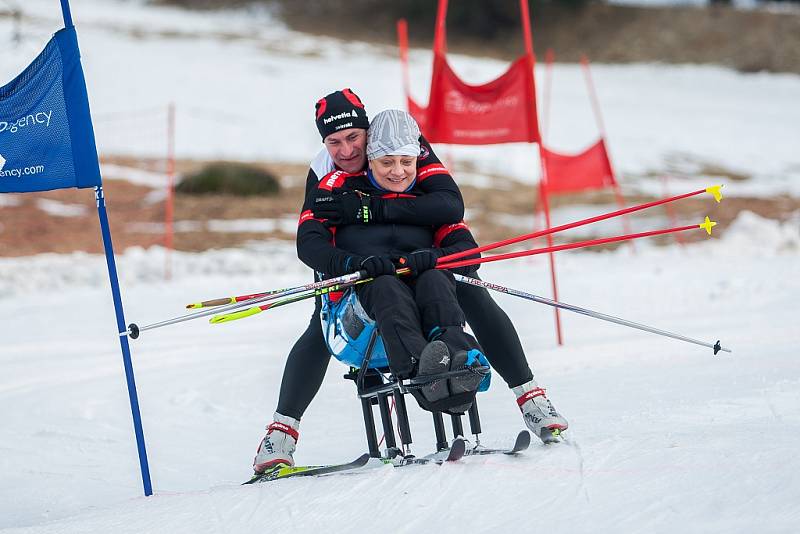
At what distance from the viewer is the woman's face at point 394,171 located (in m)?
4.07

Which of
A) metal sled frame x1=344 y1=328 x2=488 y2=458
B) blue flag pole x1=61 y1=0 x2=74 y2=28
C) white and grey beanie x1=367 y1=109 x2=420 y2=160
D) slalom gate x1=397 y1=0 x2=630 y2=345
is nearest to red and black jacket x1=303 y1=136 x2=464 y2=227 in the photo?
white and grey beanie x1=367 y1=109 x2=420 y2=160

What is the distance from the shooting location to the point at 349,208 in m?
3.97

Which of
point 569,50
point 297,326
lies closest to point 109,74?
point 569,50

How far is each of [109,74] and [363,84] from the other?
6813 mm

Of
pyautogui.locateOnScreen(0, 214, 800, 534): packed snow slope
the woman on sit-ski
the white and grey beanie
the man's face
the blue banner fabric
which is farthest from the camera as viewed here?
the man's face

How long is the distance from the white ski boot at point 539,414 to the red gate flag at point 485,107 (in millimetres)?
3702

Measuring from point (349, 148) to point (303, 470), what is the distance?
1307 millimetres

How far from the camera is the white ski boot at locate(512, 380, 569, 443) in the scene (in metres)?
3.94

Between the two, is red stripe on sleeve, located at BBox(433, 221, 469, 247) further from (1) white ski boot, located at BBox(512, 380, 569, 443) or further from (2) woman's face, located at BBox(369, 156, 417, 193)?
(1) white ski boot, located at BBox(512, 380, 569, 443)

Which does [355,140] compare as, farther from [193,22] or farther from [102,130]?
[193,22]

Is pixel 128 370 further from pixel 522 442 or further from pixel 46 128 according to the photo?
pixel 522 442

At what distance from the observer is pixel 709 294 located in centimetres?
870

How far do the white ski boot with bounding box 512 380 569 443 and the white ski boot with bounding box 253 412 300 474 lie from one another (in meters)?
0.93

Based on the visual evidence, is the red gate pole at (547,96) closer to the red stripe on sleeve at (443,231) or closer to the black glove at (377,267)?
the red stripe on sleeve at (443,231)
